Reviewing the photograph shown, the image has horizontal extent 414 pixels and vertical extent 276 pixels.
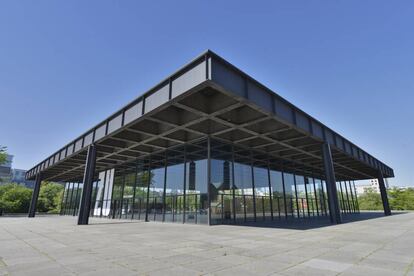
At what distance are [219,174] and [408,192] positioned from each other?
2752 inches

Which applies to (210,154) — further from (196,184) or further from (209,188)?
(196,184)

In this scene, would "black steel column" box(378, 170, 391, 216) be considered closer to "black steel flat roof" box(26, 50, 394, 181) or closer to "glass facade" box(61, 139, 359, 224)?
"black steel flat roof" box(26, 50, 394, 181)

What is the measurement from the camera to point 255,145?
2398 cm

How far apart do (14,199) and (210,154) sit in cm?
5530

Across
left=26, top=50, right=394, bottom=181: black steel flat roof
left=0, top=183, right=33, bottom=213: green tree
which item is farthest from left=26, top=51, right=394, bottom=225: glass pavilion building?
left=0, top=183, right=33, bottom=213: green tree

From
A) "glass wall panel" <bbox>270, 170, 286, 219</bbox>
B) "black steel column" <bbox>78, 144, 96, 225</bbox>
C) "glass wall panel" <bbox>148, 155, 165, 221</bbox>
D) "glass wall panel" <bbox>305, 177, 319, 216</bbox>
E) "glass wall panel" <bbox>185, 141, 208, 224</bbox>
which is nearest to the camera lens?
"glass wall panel" <bbox>185, 141, 208, 224</bbox>

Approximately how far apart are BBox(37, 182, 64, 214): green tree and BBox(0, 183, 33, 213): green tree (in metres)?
3.83

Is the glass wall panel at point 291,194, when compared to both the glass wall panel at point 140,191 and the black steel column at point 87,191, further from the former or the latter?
the black steel column at point 87,191

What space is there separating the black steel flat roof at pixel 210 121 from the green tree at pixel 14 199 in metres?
30.2

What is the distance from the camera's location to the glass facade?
20.3 metres

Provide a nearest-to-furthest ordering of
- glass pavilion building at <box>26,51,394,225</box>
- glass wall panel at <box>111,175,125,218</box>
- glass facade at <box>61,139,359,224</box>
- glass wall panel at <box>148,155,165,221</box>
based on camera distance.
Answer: glass pavilion building at <box>26,51,394,225</box> < glass facade at <box>61,139,359,224</box> < glass wall panel at <box>148,155,165,221</box> < glass wall panel at <box>111,175,125,218</box>

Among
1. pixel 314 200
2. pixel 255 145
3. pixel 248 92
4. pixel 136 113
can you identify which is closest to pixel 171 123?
pixel 136 113

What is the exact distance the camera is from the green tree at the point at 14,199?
163ft

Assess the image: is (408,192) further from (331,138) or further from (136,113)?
(136,113)
